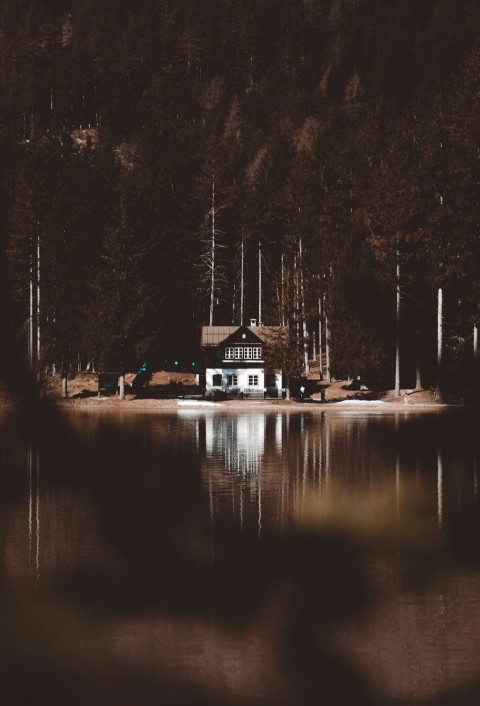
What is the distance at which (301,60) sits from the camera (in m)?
195

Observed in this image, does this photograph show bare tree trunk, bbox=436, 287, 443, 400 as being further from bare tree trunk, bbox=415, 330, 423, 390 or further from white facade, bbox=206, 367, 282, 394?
white facade, bbox=206, 367, 282, 394

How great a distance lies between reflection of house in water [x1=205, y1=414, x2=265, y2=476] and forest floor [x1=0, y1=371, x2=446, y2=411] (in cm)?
866

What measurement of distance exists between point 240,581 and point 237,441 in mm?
27969

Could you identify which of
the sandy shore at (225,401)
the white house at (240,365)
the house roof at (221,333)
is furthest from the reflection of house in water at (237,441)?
the house roof at (221,333)

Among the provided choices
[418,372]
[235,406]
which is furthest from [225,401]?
[418,372]

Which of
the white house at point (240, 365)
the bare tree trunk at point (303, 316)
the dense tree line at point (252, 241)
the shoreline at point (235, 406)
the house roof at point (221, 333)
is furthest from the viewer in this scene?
the house roof at point (221, 333)

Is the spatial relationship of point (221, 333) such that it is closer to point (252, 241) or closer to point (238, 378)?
point (238, 378)

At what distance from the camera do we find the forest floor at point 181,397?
241ft

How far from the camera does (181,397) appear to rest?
79.1 metres

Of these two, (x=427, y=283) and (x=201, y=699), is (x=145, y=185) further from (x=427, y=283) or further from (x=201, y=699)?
(x=201, y=699)

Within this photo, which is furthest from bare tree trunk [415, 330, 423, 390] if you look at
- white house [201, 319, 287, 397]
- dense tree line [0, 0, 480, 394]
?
white house [201, 319, 287, 397]

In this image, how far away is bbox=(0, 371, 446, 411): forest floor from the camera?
241 ft

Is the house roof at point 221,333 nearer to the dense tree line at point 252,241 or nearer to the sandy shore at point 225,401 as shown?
the dense tree line at point 252,241

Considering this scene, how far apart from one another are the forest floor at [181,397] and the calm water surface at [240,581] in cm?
3479
